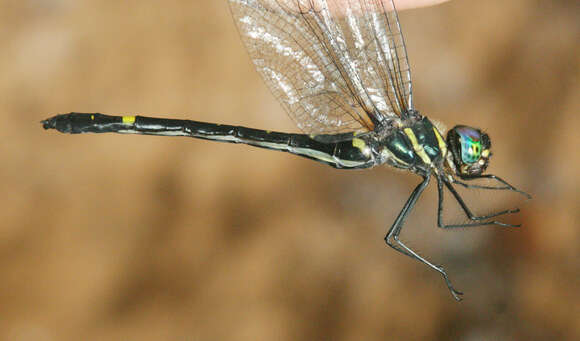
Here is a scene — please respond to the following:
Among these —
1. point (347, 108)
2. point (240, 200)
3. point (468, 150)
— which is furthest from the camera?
point (240, 200)

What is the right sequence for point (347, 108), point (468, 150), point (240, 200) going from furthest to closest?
point (240, 200), point (347, 108), point (468, 150)

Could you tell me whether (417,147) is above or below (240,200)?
above

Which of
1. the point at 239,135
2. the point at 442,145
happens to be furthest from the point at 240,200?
the point at 442,145

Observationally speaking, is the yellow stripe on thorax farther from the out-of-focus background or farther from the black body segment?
the out-of-focus background

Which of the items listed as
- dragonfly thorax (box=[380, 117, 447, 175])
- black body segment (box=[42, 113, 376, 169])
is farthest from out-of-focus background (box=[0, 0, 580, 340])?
dragonfly thorax (box=[380, 117, 447, 175])

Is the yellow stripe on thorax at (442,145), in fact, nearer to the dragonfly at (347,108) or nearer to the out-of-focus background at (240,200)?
the dragonfly at (347,108)

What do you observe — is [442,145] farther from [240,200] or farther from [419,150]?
[240,200]

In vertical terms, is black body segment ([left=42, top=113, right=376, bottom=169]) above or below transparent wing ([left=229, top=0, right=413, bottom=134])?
below
